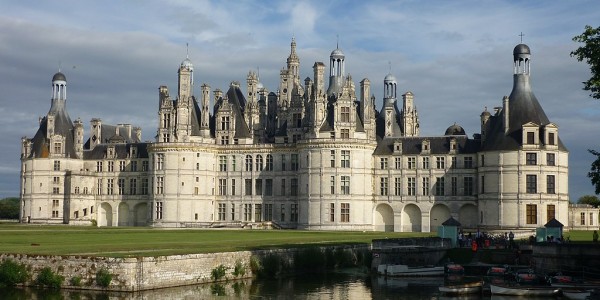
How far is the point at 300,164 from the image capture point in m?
74.7

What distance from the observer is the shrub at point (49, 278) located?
116 feet

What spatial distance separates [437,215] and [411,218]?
2431 millimetres

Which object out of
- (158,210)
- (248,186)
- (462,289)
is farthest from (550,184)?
(158,210)

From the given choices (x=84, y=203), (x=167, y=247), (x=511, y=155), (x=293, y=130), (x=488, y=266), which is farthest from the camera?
(x=84, y=203)

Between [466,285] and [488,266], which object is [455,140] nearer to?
[488,266]

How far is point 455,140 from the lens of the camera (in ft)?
240

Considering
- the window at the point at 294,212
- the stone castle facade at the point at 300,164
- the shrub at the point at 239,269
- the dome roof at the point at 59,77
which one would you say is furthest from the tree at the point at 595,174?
the dome roof at the point at 59,77

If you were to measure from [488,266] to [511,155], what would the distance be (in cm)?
2317

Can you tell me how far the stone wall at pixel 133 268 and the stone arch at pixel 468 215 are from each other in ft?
125

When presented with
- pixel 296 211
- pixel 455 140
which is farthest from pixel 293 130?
pixel 455 140

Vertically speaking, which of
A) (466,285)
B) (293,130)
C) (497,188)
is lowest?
(466,285)

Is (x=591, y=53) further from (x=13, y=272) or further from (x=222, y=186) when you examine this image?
(x=222, y=186)

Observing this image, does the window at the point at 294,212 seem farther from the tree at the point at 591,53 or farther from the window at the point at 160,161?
the tree at the point at 591,53

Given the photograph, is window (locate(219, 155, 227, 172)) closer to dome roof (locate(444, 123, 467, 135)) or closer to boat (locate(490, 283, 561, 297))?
dome roof (locate(444, 123, 467, 135))
